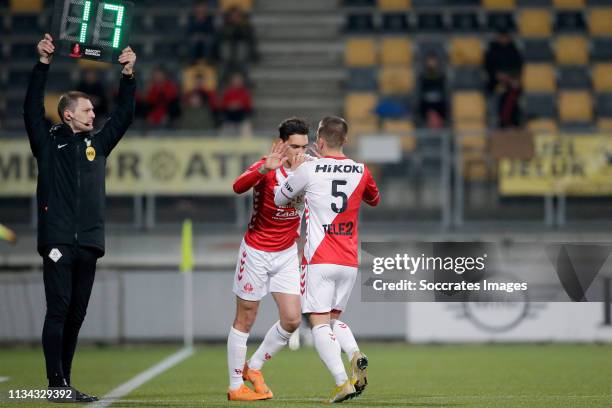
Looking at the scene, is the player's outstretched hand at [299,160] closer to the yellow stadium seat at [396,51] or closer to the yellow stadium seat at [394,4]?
the yellow stadium seat at [396,51]

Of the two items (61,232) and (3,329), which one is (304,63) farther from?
(61,232)

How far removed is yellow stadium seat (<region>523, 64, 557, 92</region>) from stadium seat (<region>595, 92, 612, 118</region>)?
0.75 meters

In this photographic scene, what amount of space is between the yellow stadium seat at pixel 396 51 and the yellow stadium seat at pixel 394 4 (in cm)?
78

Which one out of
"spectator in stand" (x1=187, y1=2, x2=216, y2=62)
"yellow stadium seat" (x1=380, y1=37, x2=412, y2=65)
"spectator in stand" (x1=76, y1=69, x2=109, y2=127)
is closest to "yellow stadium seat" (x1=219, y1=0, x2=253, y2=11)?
"spectator in stand" (x1=187, y1=2, x2=216, y2=62)

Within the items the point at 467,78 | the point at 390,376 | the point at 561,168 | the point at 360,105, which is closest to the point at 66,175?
the point at 390,376

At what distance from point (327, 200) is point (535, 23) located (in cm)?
1380

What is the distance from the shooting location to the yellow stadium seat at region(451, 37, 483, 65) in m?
20.4

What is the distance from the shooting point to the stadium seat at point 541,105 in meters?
19.6

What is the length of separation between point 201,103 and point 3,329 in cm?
423

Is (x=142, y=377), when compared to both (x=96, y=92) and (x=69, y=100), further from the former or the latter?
(x=96, y=92)

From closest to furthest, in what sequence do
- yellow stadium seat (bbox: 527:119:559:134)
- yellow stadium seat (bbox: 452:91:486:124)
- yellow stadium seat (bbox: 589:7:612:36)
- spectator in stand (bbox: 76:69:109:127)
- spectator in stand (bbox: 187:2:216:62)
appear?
spectator in stand (bbox: 76:69:109:127) < yellow stadium seat (bbox: 527:119:559:134) < spectator in stand (bbox: 187:2:216:62) < yellow stadium seat (bbox: 452:91:486:124) < yellow stadium seat (bbox: 589:7:612:36)

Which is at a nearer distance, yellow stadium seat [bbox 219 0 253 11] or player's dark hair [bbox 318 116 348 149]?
player's dark hair [bbox 318 116 348 149]

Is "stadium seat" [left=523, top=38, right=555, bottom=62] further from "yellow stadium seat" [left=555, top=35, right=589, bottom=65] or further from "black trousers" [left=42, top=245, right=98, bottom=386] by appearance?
"black trousers" [left=42, top=245, right=98, bottom=386]

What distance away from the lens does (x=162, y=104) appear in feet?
58.0
